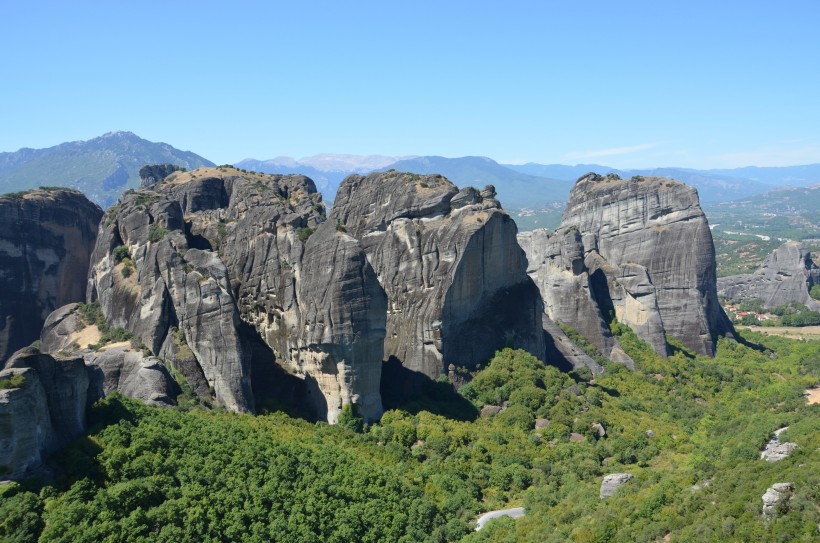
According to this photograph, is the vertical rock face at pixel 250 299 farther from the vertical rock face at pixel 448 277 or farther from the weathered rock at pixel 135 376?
the vertical rock face at pixel 448 277

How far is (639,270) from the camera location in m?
62.7

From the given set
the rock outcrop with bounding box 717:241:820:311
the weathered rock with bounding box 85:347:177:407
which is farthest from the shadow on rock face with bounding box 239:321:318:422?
the rock outcrop with bounding box 717:241:820:311

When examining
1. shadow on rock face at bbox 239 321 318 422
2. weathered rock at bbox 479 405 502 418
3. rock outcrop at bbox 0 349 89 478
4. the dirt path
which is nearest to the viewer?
rock outcrop at bbox 0 349 89 478

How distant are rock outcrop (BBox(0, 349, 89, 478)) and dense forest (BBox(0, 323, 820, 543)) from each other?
0.82 metres

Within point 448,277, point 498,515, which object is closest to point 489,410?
point 448,277

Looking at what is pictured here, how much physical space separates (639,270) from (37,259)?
53.0 meters

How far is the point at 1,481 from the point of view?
84.4ft

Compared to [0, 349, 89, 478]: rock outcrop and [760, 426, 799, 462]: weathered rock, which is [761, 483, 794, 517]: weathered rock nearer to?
[760, 426, 799, 462]: weathered rock

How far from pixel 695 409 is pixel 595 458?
15037mm

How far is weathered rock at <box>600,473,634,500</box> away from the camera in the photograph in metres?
30.8

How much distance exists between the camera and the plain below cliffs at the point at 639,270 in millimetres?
61219

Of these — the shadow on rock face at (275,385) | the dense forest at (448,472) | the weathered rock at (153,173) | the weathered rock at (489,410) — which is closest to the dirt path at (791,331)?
the dense forest at (448,472)

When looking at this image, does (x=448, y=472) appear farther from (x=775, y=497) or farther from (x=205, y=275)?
(x=205, y=275)

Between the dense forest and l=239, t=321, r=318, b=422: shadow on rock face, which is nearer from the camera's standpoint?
the dense forest
